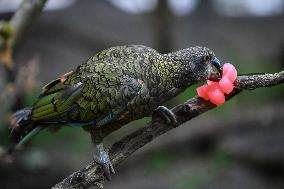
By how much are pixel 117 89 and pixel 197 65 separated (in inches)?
16.7

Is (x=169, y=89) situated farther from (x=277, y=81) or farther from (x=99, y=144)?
(x=277, y=81)

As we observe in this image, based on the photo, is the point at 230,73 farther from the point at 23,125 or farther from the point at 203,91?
the point at 23,125

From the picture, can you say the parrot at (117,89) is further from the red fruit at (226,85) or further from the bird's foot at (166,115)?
the red fruit at (226,85)

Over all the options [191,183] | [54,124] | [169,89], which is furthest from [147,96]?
[191,183]

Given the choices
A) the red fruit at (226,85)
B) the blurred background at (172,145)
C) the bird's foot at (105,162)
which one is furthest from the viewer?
the blurred background at (172,145)

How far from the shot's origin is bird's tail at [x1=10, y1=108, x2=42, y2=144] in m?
2.97

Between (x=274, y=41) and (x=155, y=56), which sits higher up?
(x=155, y=56)

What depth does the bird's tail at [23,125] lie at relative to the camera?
9.74ft

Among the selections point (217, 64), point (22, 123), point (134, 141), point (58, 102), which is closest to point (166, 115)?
point (134, 141)

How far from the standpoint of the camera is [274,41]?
12.0 meters

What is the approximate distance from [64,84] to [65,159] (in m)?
3.86

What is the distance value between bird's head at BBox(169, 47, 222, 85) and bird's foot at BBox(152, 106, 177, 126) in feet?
0.61

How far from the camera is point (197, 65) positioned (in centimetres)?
272

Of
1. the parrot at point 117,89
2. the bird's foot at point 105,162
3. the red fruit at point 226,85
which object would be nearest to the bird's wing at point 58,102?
the parrot at point 117,89
